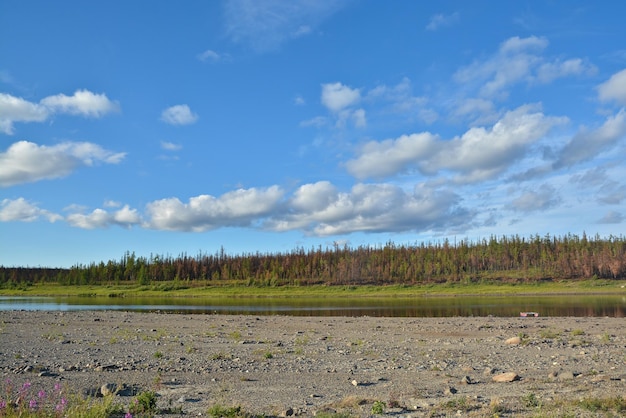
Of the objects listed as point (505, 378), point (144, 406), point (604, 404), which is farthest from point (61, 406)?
point (505, 378)

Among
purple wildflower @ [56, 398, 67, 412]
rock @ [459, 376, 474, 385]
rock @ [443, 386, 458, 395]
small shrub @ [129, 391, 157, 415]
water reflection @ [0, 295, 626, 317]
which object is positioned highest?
purple wildflower @ [56, 398, 67, 412]

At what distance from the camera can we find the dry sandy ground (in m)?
12.8

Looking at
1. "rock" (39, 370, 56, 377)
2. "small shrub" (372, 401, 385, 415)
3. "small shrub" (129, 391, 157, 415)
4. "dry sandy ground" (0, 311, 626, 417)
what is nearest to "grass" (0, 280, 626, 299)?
"dry sandy ground" (0, 311, 626, 417)

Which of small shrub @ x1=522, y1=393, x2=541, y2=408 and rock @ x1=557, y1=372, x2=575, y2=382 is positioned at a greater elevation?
small shrub @ x1=522, y1=393, x2=541, y2=408

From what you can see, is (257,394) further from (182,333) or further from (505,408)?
(182,333)

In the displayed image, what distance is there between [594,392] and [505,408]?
3217 mm

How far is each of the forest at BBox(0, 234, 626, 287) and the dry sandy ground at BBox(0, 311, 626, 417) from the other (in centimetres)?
9877

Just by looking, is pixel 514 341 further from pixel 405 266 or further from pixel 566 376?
pixel 405 266

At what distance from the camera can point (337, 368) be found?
19.0 metres

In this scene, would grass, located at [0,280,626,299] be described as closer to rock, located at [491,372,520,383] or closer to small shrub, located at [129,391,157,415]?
rock, located at [491,372,520,383]

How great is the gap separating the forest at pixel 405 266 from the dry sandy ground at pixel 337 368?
324 ft

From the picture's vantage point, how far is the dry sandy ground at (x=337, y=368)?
1275cm

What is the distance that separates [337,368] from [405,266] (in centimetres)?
12871

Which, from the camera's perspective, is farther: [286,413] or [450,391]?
[450,391]
